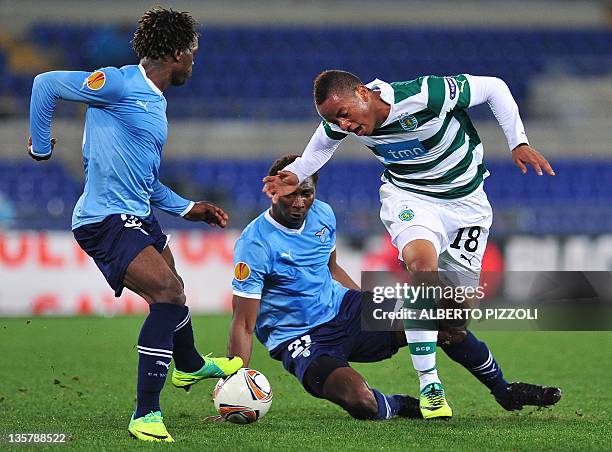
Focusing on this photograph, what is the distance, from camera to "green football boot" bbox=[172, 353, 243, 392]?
5.36 meters

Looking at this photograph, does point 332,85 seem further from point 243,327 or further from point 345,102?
point 243,327

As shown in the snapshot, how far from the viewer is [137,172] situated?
16.7 feet

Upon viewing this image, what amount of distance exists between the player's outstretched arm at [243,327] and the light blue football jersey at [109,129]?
2.84ft

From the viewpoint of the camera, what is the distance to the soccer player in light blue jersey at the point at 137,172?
4871mm

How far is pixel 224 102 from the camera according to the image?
59.8 feet

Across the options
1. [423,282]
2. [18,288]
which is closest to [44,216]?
[18,288]

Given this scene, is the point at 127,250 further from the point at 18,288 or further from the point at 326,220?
the point at 18,288

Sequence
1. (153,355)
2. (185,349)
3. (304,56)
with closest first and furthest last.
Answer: (153,355)
(185,349)
(304,56)

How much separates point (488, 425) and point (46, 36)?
16905mm

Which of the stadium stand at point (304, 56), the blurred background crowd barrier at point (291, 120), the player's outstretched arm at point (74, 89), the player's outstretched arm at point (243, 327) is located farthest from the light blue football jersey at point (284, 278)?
the stadium stand at point (304, 56)

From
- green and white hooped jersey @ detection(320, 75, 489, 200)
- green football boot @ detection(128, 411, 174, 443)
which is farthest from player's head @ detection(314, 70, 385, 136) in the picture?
green football boot @ detection(128, 411, 174, 443)

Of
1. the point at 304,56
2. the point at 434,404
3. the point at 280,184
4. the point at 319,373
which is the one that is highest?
the point at 304,56

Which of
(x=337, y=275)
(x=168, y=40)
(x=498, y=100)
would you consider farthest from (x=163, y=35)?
(x=337, y=275)

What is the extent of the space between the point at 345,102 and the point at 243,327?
4.31 ft
